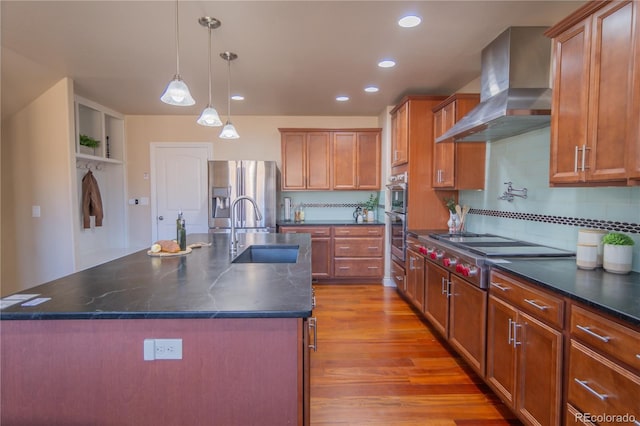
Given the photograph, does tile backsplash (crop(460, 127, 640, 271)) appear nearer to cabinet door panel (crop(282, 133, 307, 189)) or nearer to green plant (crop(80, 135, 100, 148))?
cabinet door panel (crop(282, 133, 307, 189))

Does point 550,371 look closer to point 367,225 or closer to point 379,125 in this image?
point 367,225

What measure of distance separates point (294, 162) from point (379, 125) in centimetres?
145

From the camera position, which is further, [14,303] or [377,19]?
[377,19]

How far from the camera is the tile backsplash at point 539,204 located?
1805 mm

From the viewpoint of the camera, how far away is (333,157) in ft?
15.7

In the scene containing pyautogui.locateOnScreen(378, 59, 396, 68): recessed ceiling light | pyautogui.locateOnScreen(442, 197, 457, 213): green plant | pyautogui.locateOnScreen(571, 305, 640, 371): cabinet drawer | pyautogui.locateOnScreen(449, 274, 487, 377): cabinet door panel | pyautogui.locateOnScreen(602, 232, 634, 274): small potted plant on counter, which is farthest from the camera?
pyautogui.locateOnScreen(442, 197, 457, 213): green plant

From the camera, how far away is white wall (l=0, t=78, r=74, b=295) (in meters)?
3.41

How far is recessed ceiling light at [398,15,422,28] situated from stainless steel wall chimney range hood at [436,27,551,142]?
69 cm

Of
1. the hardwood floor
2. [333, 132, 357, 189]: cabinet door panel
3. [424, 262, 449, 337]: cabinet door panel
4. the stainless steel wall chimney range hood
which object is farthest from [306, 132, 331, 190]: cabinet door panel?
the stainless steel wall chimney range hood

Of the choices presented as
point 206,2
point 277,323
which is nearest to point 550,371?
point 277,323

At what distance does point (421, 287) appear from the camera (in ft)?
10.4

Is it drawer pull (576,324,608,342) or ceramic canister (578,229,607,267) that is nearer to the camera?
drawer pull (576,324,608,342)

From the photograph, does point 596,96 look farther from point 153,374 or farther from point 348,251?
point 348,251

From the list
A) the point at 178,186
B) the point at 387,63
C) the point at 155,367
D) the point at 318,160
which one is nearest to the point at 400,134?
the point at 387,63
